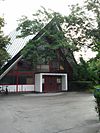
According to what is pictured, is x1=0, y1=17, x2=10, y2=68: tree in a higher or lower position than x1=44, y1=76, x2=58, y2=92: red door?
higher

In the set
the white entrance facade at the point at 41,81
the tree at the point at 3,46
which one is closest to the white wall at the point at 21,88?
the white entrance facade at the point at 41,81

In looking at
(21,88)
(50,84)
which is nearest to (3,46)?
(21,88)

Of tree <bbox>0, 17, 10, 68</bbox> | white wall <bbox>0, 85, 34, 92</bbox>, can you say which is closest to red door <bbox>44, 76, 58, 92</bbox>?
white wall <bbox>0, 85, 34, 92</bbox>

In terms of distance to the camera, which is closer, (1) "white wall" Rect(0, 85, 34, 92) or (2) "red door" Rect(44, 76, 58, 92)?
(1) "white wall" Rect(0, 85, 34, 92)

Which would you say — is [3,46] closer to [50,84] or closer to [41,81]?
[41,81]

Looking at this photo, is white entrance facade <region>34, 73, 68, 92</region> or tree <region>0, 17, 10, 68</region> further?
white entrance facade <region>34, 73, 68, 92</region>

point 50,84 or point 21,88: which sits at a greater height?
point 50,84

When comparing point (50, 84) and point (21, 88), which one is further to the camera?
point (50, 84)

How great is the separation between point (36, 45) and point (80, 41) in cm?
1210

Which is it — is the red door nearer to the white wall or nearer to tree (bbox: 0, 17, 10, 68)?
the white wall

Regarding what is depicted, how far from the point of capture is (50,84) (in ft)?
114

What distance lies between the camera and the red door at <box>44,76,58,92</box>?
1352 inches

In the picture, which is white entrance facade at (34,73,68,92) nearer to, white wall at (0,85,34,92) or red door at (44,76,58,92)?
red door at (44,76,58,92)

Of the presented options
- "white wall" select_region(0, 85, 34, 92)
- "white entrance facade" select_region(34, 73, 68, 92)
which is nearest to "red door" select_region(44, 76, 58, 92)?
"white entrance facade" select_region(34, 73, 68, 92)
